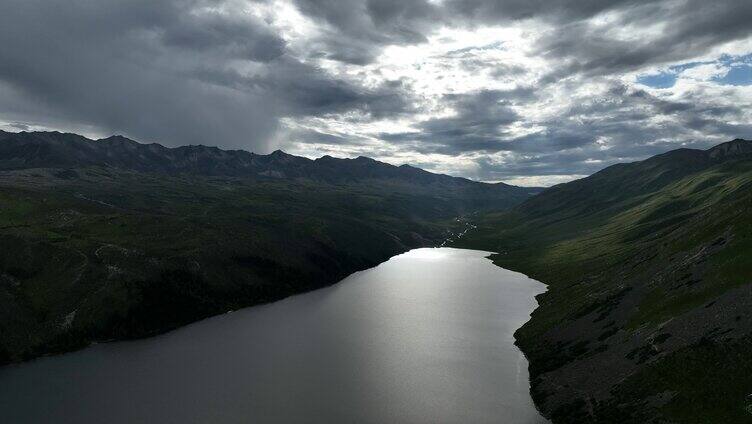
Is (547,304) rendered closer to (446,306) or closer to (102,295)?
(446,306)

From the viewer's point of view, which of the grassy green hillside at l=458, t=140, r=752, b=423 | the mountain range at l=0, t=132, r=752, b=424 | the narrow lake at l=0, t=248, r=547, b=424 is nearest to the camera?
the grassy green hillside at l=458, t=140, r=752, b=423

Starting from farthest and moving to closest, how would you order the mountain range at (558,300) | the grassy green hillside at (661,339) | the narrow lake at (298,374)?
1. the narrow lake at (298,374)
2. the mountain range at (558,300)
3. the grassy green hillside at (661,339)

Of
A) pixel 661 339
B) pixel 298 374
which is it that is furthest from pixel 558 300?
pixel 298 374

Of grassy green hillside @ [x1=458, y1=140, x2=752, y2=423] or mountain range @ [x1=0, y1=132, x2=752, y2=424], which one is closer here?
grassy green hillside @ [x1=458, y1=140, x2=752, y2=423]

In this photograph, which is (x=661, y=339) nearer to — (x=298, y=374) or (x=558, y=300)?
(x=298, y=374)

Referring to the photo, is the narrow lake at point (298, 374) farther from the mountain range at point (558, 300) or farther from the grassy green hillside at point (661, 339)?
the mountain range at point (558, 300)

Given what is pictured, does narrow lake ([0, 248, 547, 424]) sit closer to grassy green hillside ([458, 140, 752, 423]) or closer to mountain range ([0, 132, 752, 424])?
grassy green hillside ([458, 140, 752, 423])

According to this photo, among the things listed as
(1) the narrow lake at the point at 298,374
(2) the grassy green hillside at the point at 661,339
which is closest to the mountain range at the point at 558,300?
(2) the grassy green hillside at the point at 661,339

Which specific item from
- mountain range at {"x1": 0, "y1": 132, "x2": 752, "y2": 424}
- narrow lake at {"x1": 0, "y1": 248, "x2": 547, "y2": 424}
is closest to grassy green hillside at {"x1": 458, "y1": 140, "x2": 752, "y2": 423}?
mountain range at {"x1": 0, "y1": 132, "x2": 752, "y2": 424}
